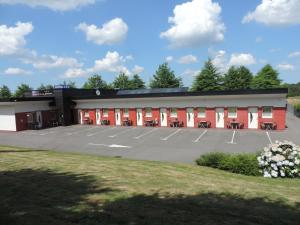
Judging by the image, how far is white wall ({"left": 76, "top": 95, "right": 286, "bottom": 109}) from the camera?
99.8ft

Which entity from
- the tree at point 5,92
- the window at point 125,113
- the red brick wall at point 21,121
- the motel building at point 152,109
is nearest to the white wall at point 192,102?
the motel building at point 152,109

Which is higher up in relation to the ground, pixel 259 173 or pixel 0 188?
pixel 0 188

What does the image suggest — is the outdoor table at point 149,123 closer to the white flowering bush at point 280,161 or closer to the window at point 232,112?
the window at point 232,112

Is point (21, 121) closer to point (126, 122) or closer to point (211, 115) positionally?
point (126, 122)

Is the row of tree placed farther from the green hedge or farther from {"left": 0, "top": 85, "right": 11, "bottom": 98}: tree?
the green hedge

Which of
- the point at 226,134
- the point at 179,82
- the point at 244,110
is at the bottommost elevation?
the point at 226,134

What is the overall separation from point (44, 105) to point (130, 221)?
37078 mm

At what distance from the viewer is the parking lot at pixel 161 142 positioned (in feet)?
68.6

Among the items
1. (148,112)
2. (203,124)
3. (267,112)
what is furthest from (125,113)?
(267,112)

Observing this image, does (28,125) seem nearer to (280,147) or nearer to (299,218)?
(280,147)

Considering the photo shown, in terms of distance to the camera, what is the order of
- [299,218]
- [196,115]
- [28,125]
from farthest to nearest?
[28,125], [196,115], [299,218]

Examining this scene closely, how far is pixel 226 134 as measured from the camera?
2827 centimetres

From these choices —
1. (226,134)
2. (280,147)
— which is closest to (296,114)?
(226,134)

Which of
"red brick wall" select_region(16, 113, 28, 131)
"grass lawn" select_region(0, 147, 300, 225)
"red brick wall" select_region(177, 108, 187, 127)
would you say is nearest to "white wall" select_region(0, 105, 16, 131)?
"red brick wall" select_region(16, 113, 28, 131)
